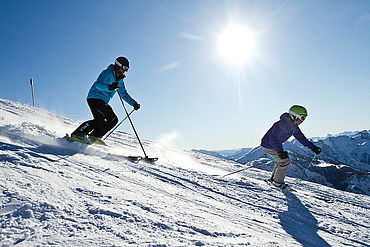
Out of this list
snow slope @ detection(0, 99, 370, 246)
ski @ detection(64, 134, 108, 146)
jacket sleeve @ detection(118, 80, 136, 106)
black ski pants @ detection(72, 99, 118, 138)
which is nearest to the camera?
snow slope @ detection(0, 99, 370, 246)

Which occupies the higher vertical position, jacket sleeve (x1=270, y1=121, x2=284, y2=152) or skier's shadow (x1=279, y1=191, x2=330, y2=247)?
jacket sleeve (x1=270, y1=121, x2=284, y2=152)

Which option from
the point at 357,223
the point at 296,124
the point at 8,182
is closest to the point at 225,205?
the point at 357,223

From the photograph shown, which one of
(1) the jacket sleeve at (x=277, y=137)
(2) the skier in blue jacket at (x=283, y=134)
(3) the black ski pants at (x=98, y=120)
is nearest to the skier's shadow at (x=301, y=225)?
(2) the skier in blue jacket at (x=283, y=134)

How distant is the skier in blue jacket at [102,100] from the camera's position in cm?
560

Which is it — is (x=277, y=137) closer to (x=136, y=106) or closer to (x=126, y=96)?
(x=136, y=106)

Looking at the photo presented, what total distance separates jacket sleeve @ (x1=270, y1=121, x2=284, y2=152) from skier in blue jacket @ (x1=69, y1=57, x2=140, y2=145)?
420cm

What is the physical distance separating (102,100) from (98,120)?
0.53 m

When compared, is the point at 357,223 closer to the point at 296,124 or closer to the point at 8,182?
the point at 296,124

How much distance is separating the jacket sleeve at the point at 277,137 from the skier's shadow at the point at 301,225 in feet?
6.14

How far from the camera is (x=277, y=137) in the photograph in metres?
5.78

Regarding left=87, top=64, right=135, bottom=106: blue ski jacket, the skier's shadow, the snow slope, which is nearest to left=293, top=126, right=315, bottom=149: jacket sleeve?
the snow slope

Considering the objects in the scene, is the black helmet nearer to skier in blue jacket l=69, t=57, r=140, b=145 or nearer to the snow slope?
skier in blue jacket l=69, t=57, r=140, b=145

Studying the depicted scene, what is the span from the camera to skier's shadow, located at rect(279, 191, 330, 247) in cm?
250

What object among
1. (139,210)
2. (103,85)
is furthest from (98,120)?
(139,210)
